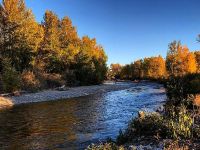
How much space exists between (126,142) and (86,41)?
9192 cm

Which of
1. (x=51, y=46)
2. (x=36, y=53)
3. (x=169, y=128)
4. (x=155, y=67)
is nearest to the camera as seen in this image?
(x=169, y=128)

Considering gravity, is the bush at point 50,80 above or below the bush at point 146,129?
above

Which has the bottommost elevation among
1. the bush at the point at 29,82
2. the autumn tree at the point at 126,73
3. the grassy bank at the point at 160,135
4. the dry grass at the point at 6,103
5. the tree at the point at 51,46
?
the dry grass at the point at 6,103

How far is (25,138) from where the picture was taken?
21.3 metres

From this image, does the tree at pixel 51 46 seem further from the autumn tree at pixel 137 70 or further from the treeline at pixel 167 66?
the autumn tree at pixel 137 70

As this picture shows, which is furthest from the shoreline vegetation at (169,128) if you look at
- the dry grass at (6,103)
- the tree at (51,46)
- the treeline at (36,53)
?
the tree at (51,46)

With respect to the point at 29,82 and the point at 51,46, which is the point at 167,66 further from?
the point at 29,82

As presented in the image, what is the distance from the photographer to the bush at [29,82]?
218ft

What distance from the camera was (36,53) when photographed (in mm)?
78688

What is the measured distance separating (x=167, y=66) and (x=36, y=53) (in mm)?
56787

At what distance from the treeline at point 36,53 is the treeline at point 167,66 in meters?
23.0

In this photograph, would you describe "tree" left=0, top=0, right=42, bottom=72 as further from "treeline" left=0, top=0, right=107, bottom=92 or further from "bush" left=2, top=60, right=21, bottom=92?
"bush" left=2, top=60, right=21, bottom=92

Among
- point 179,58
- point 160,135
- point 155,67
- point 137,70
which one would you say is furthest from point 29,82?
point 137,70

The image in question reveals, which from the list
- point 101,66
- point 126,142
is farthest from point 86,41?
point 126,142
